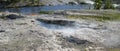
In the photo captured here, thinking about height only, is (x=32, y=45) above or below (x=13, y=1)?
above

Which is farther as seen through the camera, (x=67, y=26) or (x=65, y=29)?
(x=67, y=26)

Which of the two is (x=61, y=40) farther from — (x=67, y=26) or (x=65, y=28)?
(x=67, y=26)

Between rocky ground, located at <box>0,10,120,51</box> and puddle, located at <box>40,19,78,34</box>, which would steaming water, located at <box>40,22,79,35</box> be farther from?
rocky ground, located at <box>0,10,120,51</box>

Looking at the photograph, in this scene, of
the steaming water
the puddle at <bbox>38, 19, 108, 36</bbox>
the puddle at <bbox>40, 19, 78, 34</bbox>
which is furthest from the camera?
the puddle at <bbox>38, 19, 108, 36</bbox>

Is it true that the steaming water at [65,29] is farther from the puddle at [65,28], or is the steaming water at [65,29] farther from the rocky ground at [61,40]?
the rocky ground at [61,40]

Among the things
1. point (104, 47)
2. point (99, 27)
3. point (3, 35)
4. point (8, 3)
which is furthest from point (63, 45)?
point (8, 3)

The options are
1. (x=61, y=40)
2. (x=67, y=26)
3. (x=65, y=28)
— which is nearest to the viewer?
(x=61, y=40)

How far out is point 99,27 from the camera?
140 feet

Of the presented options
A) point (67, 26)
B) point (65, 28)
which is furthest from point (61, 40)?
point (67, 26)

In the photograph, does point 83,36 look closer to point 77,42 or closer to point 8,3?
point 77,42

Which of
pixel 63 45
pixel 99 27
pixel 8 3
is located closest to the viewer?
pixel 63 45

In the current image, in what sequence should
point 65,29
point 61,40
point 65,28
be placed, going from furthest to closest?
point 65,28
point 65,29
point 61,40

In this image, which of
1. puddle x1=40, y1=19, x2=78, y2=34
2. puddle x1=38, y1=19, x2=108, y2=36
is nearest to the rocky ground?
puddle x1=38, y1=19, x2=108, y2=36

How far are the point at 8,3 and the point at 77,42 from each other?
115 m
